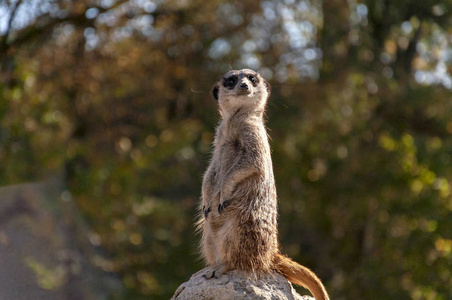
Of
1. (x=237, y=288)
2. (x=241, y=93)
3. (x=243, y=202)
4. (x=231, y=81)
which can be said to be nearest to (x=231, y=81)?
(x=231, y=81)

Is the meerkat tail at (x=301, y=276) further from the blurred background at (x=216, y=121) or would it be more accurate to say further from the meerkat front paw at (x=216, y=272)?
the blurred background at (x=216, y=121)

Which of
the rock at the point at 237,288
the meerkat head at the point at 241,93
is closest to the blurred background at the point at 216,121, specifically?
the meerkat head at the point at 241,93

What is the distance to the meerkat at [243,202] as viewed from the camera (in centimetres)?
441

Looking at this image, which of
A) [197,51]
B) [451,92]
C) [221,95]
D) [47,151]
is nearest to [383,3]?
[451,92]

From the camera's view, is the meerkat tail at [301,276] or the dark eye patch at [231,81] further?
the dark eye patch at [231,81]

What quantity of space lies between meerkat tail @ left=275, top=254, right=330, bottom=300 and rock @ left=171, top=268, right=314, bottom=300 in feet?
0.31

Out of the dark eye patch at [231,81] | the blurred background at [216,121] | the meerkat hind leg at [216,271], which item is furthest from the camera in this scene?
the blurred background at [216,121]

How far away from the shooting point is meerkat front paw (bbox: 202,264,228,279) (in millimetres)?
4387

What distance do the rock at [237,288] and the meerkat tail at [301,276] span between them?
10 cm

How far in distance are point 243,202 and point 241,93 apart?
0.70m

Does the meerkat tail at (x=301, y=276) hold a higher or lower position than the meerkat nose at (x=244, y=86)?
lower

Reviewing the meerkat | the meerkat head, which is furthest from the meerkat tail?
the meerkat head

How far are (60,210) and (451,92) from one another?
596cm

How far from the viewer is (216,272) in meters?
4.40
